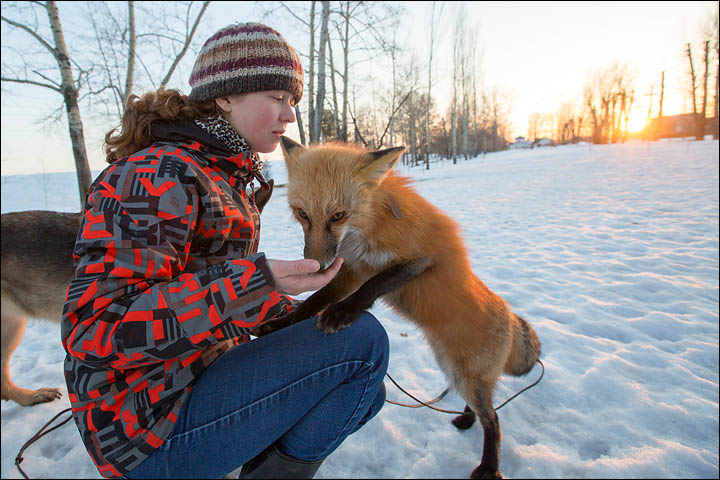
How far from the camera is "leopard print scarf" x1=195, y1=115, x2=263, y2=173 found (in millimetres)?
1523

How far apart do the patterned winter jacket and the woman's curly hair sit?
241 millimetres

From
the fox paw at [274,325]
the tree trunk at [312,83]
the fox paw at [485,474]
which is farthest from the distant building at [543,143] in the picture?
the fox paw at [274,325]

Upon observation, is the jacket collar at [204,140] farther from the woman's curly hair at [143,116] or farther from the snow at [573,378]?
the snow at [573,378]

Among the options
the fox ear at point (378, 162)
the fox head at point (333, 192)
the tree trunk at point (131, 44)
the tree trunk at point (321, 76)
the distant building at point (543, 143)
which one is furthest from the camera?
the distant building at point (543, 143)

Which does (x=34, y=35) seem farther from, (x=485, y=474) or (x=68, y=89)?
(x=485, y=474)

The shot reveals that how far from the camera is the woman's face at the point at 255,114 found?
1.64m

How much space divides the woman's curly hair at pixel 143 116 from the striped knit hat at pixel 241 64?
4.4 inches

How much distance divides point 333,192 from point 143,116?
0.99m

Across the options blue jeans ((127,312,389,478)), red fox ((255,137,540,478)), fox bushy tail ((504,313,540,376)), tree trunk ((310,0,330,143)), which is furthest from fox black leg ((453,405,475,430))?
tree trunk ((310,0,330,143))

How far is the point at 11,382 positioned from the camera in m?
2.46

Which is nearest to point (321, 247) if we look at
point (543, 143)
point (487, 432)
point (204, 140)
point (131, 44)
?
point (204, 140)

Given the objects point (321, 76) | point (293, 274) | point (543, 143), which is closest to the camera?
point (293, 274)

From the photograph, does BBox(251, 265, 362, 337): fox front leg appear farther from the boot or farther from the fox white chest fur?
the boot

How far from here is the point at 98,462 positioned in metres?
1.16
